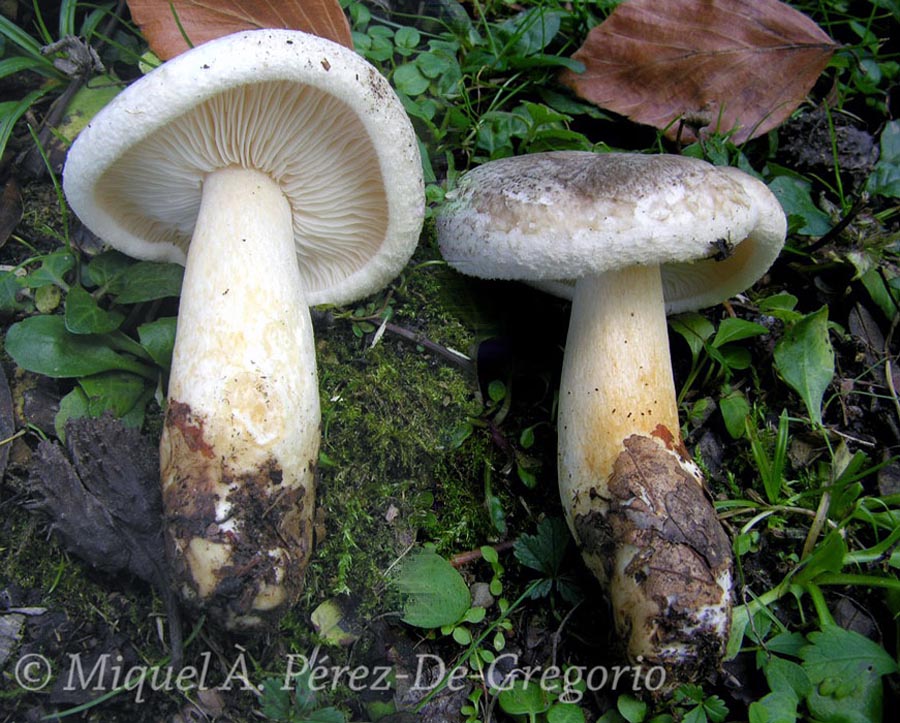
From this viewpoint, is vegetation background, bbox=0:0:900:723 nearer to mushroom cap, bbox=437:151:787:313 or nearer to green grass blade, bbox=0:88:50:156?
green grass blade, bbox=0:88:50:156

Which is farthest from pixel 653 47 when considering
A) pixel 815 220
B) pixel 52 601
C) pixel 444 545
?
pixel 52 601

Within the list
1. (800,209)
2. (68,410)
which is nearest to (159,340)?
(68,410)

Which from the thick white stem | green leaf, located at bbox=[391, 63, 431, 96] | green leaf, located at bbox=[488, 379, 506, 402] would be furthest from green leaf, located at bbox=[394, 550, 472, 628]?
green leaf, located at bbox=[391, 63, 431, 96]

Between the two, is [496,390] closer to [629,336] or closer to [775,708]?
[629,336]

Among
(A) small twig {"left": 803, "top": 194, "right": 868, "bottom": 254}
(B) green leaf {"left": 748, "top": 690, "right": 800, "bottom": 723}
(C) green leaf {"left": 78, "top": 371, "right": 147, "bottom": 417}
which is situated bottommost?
(B) green leaf {"left": 748, "top": 690, "right": 800, "bottom": 723}

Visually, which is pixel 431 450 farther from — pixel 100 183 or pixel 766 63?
pixel 766 63

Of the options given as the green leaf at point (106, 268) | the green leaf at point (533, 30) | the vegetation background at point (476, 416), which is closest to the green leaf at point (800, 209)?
the vegetation background at point (476, 416)

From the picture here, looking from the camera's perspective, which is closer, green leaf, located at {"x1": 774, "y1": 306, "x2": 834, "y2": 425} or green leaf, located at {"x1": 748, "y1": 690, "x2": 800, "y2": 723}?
green leaf, located at {"x1": 748, "y1": 690, "x2": 800, "y2": 723}
